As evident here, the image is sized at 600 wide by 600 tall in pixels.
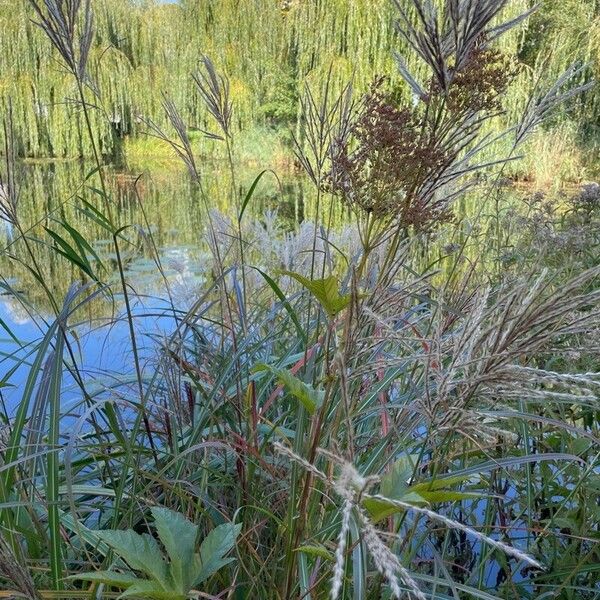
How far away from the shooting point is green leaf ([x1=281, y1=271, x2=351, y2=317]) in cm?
52

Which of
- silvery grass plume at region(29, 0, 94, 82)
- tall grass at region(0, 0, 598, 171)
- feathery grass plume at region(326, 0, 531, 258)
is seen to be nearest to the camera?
feathery grass plume at region(326, 0, 531, 258)

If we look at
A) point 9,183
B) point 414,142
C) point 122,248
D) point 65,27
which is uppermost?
point 65,27

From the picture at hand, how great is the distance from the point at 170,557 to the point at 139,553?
30mm

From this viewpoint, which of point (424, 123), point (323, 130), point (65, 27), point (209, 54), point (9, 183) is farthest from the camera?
point (209, 54)

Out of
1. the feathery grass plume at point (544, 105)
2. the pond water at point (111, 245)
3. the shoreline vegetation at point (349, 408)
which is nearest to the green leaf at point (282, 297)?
the shoreline vegetation at point (349, 408)

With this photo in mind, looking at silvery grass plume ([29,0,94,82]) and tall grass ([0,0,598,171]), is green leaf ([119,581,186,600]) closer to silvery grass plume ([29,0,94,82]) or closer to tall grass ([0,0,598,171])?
silvery grass plume ([29,0,94,82])

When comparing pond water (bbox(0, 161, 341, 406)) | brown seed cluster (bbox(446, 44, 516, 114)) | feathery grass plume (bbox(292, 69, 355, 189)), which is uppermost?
brown seed cluster (bbox(446, 44, 516, 114))

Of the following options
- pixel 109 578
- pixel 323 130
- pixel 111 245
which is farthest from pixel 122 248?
pixel 109 578

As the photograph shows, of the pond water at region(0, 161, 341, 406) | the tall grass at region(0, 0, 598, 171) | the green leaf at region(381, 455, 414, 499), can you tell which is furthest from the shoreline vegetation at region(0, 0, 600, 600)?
the tall grass at region(0, 0, 598, 171)

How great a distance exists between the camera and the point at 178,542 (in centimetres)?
51

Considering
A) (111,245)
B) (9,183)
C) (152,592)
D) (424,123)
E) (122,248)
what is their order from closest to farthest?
1. (152,592)
2. (424,123)
3. (9,183)
4. (111,245)
5. (122,248)

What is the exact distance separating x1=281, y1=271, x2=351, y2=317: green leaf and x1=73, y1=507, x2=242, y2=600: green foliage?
0.22 m

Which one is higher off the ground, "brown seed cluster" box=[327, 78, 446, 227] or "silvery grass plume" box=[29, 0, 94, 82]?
"silvery grass plume" box=[29, 0, 94, 82]

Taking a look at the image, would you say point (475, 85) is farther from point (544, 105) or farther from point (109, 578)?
point (109, 578)
